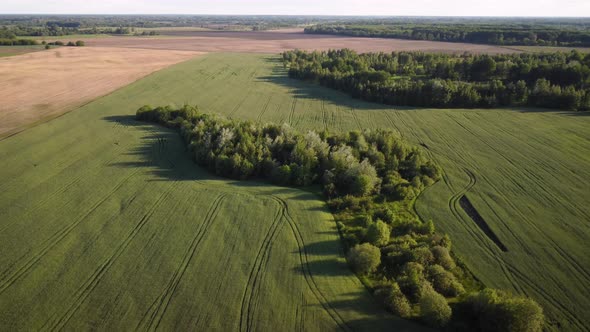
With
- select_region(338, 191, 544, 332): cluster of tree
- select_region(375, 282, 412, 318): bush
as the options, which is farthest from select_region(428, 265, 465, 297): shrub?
select_region(375, 282, 412, 318): bush

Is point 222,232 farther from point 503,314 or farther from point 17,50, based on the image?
point 17,50

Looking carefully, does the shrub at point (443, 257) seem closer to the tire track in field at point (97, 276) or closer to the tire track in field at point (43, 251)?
the tire track in field at point (97, 276)

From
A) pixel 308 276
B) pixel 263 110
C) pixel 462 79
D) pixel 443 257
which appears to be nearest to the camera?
pixel 308 276

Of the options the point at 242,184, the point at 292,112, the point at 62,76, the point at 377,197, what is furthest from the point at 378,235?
the point at 62,76

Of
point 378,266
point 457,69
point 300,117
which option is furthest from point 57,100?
point 457,69

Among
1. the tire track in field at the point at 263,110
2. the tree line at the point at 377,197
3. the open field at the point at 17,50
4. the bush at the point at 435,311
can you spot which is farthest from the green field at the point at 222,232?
the open field at the point at 17,50

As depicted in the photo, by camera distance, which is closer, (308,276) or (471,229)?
(308,276)
